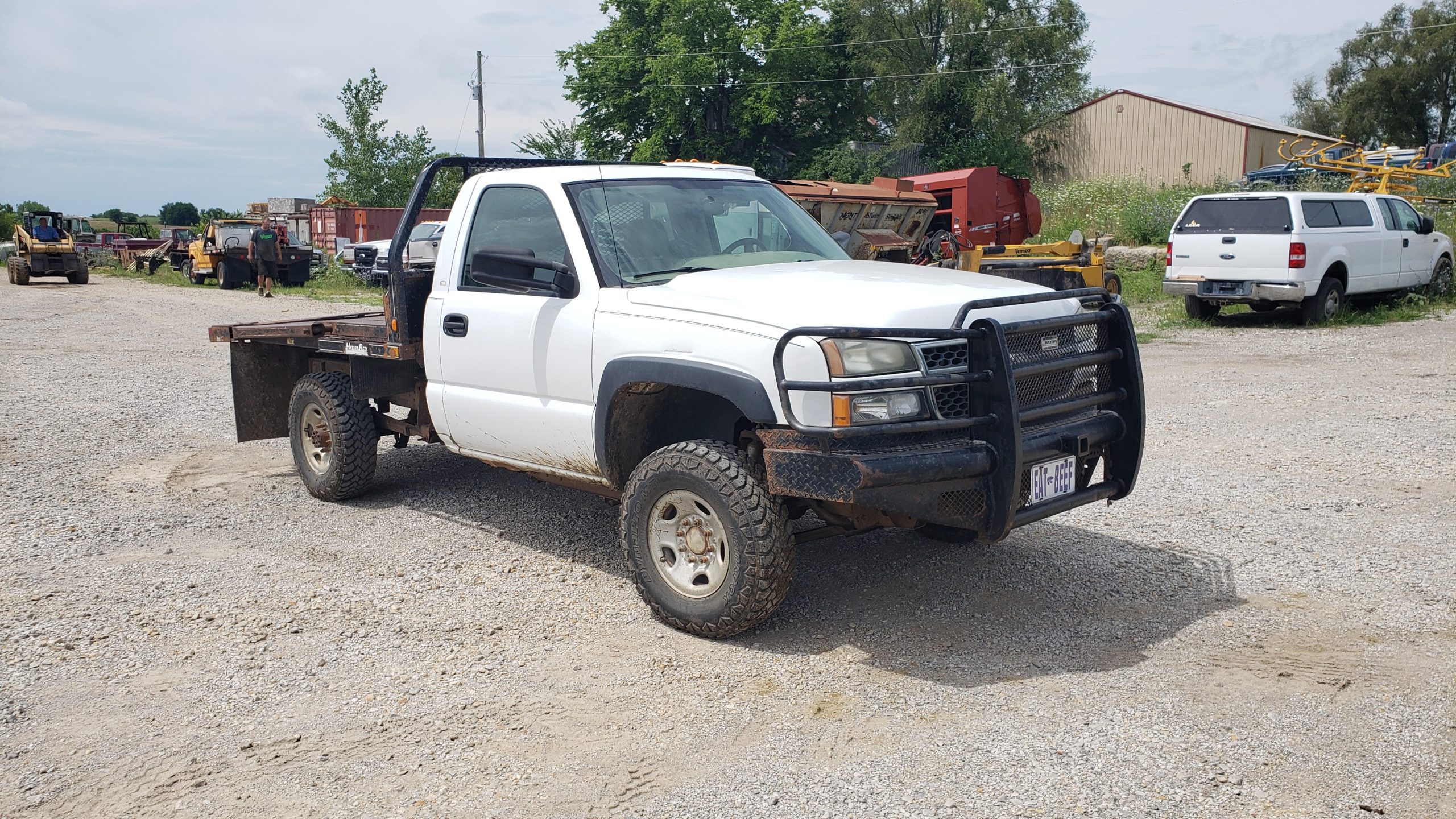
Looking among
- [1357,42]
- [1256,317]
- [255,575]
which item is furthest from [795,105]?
[255,575]

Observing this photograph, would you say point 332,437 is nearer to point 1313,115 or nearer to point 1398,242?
point 1398,242

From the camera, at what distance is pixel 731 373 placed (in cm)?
444

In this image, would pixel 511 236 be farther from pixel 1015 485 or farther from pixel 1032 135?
pixel 1032 135

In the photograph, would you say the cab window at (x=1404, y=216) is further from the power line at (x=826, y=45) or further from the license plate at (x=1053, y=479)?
the power line at (x=826, y=45)

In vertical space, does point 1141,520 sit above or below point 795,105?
below

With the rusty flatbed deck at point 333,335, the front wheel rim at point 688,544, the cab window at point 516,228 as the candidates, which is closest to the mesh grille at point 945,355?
the front wheel rim at point 688,544

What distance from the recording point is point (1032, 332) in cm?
461

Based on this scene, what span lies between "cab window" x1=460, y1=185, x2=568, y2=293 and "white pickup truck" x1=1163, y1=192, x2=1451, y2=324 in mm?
12503

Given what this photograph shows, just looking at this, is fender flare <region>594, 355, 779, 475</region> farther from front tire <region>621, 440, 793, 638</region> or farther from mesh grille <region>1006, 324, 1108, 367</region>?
mesh grille <region>1006, 324, 1108, 367</region>

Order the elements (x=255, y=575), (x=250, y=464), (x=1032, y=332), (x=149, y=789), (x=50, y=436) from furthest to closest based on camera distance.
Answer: (x=50, y=436)
(x=250, y=464)
(x=255, y=575)
(x=1032, y=332)
(x=149, y=789)

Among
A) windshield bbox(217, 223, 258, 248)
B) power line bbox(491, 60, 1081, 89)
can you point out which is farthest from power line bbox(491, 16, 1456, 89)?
windshield bbox(217, 223, 258, 248)

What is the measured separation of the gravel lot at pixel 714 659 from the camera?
11.4ft

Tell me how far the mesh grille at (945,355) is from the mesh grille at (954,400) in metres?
0.08

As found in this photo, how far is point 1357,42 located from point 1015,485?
6483 centimetres
